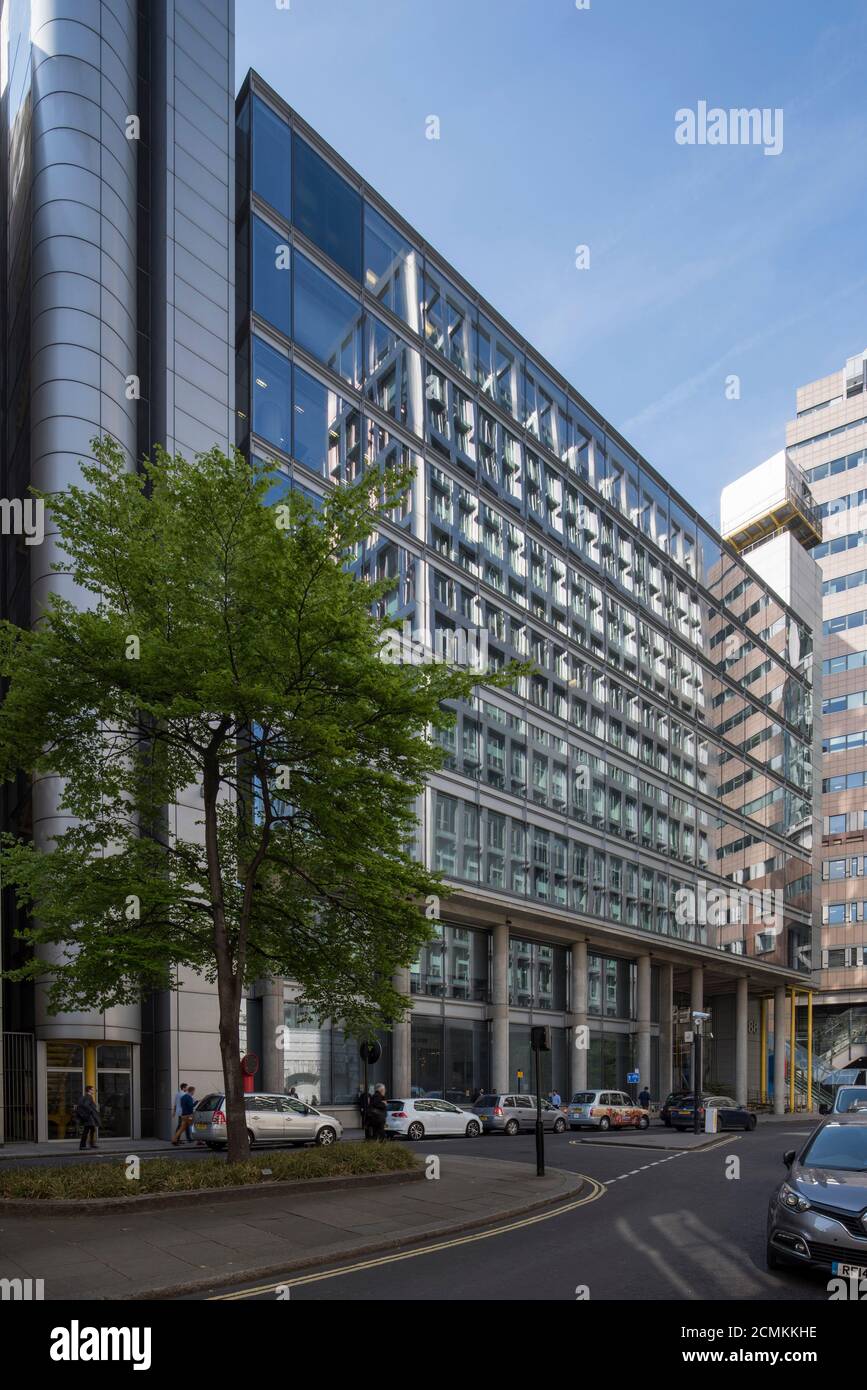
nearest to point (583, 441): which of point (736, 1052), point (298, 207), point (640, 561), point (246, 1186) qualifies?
point (640, 561)

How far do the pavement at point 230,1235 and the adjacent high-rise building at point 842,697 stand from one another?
7228 cm

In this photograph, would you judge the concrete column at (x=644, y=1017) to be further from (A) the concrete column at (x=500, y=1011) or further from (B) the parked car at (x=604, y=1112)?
(B) the parked car at (x=604, y=1112)

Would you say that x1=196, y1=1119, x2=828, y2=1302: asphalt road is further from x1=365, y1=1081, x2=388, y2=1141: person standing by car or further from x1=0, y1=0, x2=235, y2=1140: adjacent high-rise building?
x1=0, y1=0, x2=235, y2=1140: adjacent high-rise building

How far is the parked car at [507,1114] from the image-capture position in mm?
38469

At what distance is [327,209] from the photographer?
44219 mm

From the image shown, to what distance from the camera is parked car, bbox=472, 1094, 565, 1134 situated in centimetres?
3847

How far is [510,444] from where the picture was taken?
54.4 m

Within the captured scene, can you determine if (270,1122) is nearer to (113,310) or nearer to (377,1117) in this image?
(377,1117)

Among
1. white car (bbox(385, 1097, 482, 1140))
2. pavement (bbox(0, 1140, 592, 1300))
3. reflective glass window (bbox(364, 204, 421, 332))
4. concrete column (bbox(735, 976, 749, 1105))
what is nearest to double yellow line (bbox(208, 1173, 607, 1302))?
pavement (bbox(0, 1140, 592, 1300))

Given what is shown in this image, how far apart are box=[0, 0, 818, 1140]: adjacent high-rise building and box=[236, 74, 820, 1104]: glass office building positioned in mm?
176

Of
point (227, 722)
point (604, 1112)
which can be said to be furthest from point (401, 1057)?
point (227, 722)

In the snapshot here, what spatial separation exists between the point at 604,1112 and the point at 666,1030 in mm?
23183

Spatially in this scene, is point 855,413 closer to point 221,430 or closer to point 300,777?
point 221,430

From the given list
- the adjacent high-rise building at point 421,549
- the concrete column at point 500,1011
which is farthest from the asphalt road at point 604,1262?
the concrete column at point 500,1011
